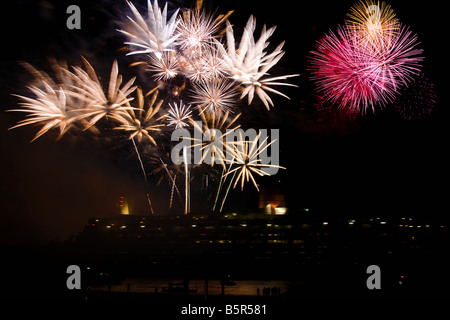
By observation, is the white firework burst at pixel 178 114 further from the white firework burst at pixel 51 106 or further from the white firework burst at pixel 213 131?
the white firework burst at pixel 51 106

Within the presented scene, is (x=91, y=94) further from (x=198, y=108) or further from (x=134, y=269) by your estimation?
(x=134, y=269)

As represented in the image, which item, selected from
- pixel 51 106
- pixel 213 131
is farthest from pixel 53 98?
pixel 213 131

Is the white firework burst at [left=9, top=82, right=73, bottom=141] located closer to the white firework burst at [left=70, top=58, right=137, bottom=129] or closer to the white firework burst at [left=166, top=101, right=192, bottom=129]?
the white firework burst at [left=70, top=58, right=137, bottom=129]

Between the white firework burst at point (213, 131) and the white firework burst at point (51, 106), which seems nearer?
the white firework burst at point (51, 106)

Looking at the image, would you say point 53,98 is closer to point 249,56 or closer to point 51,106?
point 51,106

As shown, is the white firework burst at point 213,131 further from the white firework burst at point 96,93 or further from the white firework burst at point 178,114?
the white firework burst at point 96,93

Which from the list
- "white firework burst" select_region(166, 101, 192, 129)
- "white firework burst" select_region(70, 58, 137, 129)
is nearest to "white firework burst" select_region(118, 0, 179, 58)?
"white firework burst" select_region(70, 58, 137, 129)

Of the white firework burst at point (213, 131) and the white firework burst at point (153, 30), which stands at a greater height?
the white firework burst at point (153, 30)

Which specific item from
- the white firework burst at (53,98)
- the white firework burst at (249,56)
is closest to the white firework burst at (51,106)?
the white firework burst at (53,98)
